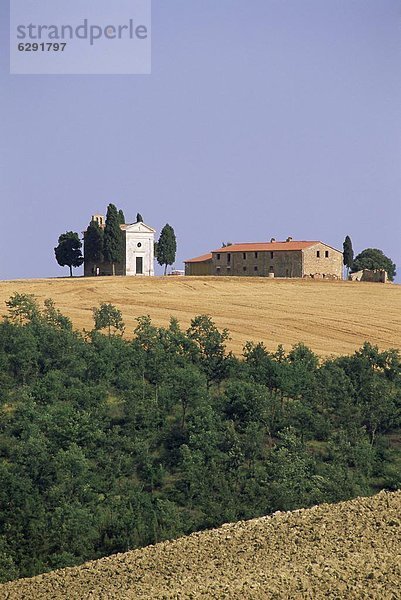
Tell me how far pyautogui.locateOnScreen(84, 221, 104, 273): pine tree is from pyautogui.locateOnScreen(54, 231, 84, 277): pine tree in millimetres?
993

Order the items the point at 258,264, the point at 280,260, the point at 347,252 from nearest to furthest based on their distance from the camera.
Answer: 1. the point at 280,260
2. the point at 258,264
3. the point at 347,252

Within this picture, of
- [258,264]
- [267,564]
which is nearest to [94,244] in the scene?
[258,264]

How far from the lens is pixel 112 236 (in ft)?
123

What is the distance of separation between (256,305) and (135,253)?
34.3 ft

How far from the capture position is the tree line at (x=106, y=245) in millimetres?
37562

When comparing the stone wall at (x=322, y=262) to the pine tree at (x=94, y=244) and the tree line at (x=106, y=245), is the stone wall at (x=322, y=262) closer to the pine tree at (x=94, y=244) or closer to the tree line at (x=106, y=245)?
the tree line at (x=106, y=245)

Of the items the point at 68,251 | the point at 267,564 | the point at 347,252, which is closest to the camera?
the point at 267,564

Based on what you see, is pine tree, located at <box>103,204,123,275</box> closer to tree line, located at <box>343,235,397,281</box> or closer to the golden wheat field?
the golden wheat field

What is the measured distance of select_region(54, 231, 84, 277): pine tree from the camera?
40344 millimetres

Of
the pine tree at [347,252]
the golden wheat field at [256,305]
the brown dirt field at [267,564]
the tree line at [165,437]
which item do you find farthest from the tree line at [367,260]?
the brown dirt field at [267,564]

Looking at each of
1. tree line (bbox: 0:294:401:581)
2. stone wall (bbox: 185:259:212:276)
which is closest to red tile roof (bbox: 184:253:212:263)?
stone wall (bbox: 185:259:212:276)

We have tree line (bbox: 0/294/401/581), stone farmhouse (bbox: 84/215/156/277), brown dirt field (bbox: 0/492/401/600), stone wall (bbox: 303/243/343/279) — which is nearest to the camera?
brown dirt field (bbox: 0/492/401/600)

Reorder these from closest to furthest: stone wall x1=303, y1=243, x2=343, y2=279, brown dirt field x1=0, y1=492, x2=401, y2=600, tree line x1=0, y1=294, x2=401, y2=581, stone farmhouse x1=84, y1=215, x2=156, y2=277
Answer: brown dirt field x1=0, y1=492, x2=401, y2=600 → tree line x1=0, y1=294, x2=401, y2=581 → stone wall x1=303, y1=243, x2=343, y2=279 → stone farmhouse x1=84, y1=215, x2=156, y2=277

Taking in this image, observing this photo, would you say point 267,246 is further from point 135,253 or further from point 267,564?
point 267,564
